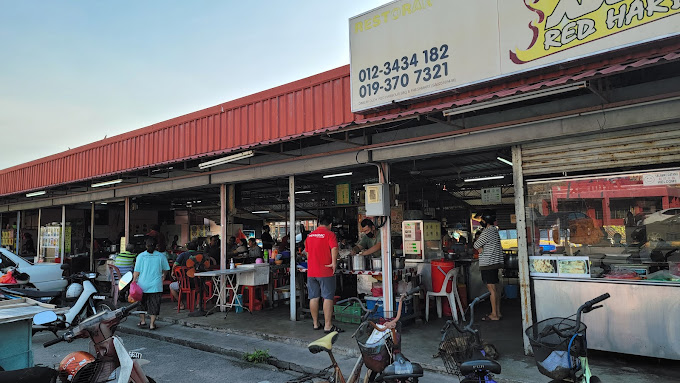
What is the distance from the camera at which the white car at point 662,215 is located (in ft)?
16.9

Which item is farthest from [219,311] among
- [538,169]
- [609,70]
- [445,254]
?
[609,70]

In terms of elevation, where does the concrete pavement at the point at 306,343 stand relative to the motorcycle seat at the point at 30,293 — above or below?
below

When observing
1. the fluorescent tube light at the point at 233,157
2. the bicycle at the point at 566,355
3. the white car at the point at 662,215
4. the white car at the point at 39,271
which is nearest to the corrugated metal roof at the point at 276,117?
the fluorescent tube light at the point at 233,157

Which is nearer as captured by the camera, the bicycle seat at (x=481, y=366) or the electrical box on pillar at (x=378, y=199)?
the bicycle seat at (x=481, y=366)

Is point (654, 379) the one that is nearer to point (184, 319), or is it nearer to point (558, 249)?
point (558, 249)

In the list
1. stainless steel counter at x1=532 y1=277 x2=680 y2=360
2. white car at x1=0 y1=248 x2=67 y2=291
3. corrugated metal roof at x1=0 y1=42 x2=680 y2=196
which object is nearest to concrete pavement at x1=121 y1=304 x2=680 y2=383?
stainless steel counter at x1=532 y1=277 x2=680 y2=360

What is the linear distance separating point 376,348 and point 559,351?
56.5 inches

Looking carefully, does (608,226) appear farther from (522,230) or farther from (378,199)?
(378,199)

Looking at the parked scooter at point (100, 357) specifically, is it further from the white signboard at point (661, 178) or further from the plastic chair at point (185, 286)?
the white signboard at point (661, 178)

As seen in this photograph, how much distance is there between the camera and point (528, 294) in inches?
220

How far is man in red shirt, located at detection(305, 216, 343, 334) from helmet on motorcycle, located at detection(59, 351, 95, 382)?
3560 millimetres

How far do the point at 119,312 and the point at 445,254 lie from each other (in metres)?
6.65

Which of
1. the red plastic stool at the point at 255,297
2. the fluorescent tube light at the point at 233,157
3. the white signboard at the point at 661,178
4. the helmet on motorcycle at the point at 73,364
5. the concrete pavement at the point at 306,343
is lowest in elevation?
the concrete pavement at the point at 306,343

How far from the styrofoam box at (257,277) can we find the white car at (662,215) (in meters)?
6.85
